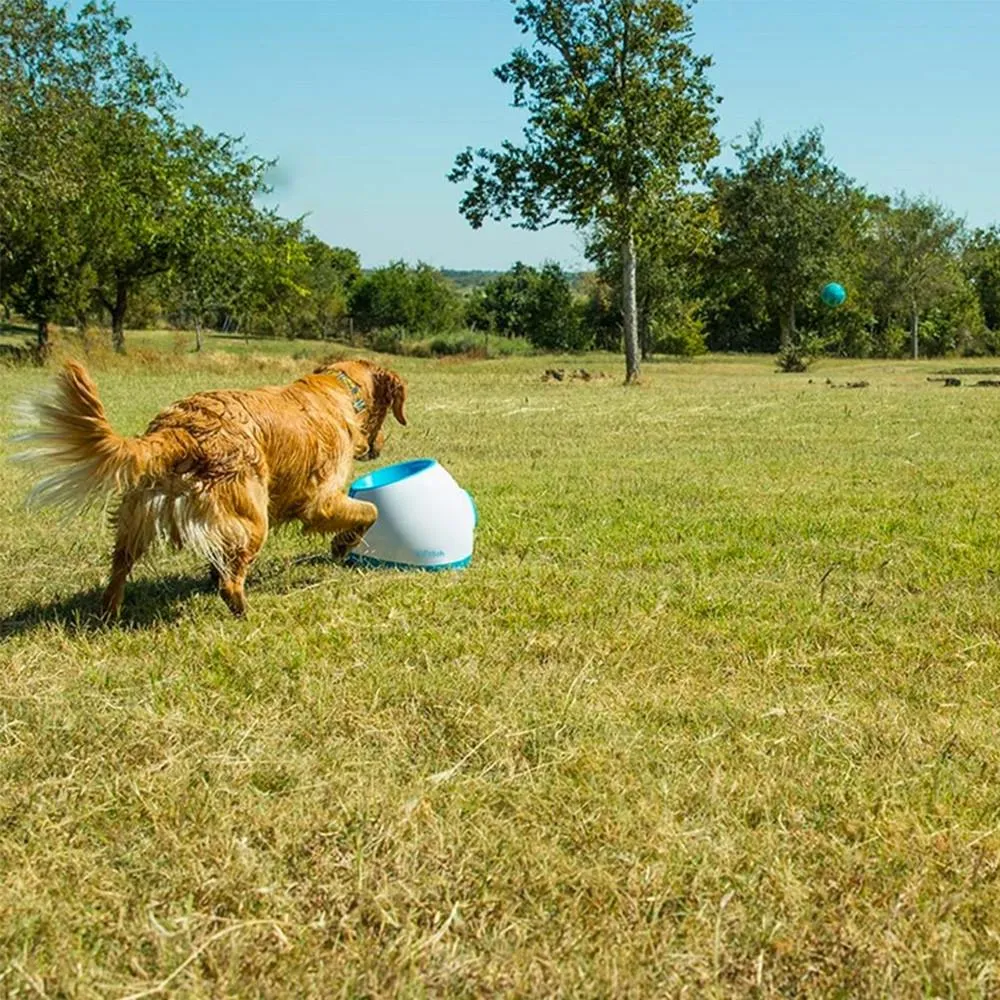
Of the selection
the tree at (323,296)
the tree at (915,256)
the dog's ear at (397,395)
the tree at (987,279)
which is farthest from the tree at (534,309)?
the dog's ear at (397,395)

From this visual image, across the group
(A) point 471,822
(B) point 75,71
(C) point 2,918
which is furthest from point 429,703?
(B) point 75,71

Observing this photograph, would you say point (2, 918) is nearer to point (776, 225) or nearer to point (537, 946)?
point (537, 946)

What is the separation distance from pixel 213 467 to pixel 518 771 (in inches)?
86.8

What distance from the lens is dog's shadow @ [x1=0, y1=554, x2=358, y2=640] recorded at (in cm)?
507

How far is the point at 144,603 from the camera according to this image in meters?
5.48

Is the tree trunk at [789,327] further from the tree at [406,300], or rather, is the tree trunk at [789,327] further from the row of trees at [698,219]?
the tree at [406,300]

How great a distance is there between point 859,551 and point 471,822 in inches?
160

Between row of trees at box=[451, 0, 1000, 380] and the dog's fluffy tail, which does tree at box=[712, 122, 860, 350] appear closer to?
row of trees at box=[451, 0, 1000, 380]

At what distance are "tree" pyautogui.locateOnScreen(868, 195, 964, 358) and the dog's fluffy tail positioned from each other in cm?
5022

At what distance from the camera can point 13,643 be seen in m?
4.75

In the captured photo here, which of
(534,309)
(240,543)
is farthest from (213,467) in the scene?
(534,309)

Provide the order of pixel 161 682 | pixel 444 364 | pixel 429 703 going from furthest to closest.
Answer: pixel 444 364 → pixel 161 682 → pixel 429 703

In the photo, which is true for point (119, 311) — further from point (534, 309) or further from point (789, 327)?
point (789, 327)

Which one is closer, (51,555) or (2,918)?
(2,918)
